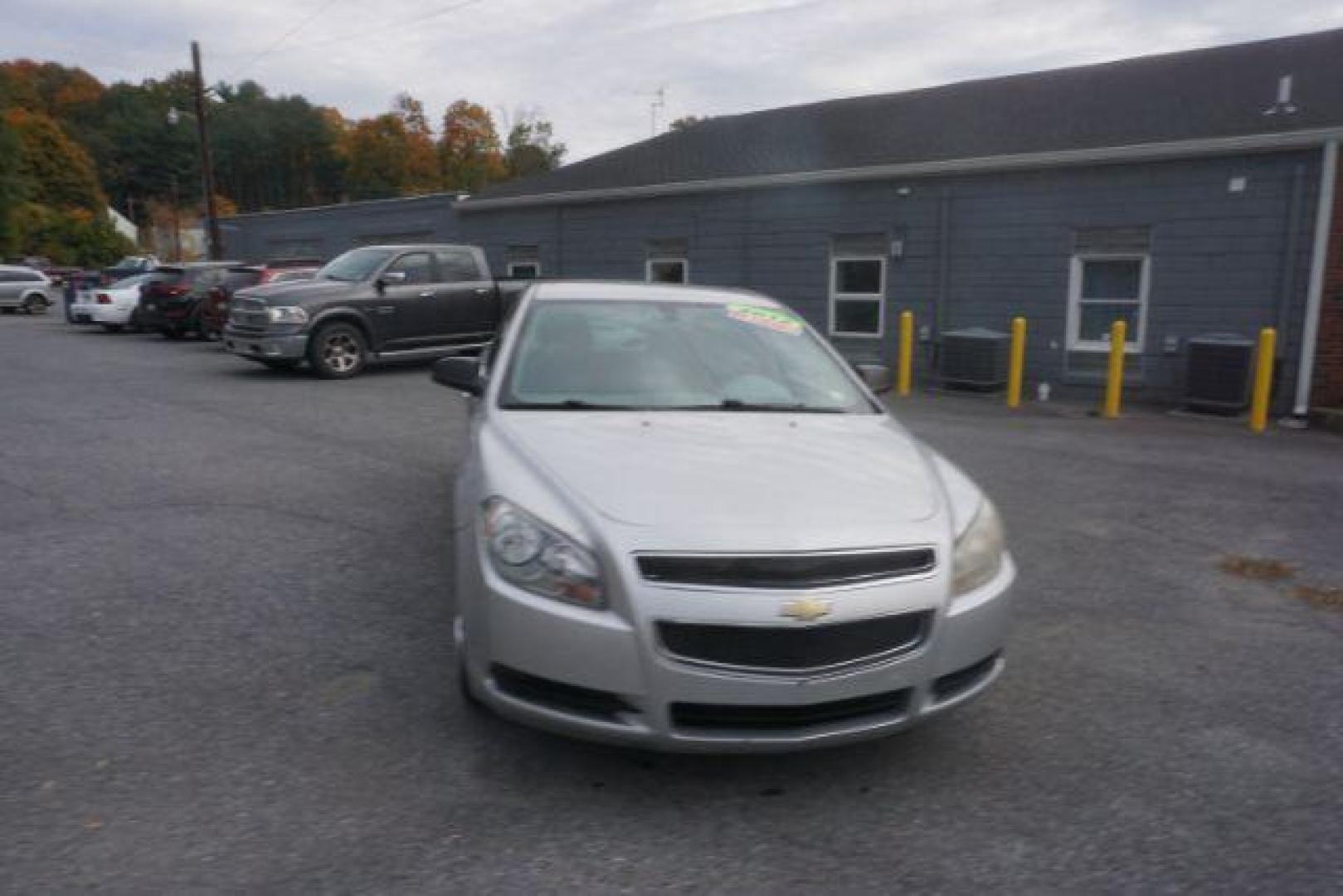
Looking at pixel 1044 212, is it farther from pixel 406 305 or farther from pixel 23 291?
pixel 23 291

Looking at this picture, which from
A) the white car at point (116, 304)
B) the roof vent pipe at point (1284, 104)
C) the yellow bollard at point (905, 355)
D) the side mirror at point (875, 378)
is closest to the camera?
the side mirror at point (875, 378)

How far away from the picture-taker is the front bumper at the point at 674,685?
2.69 meters

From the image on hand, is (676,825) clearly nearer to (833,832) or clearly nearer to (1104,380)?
(833,832)

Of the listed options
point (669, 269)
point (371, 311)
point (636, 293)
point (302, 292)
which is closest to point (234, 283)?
point (302, 292)

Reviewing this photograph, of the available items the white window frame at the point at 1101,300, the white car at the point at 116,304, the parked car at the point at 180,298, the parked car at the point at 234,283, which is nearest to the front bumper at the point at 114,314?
the white car at the point at 116,304

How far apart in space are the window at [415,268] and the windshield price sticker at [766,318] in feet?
33.9

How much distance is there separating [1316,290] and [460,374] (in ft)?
36.8

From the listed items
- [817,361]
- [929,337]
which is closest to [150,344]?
[929,337]

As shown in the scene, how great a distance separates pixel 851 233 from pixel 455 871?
14629 mm

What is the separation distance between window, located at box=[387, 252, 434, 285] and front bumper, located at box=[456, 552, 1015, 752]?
1193 cm

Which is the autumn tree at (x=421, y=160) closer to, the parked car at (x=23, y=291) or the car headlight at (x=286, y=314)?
the parked car at (x=23, y=291)

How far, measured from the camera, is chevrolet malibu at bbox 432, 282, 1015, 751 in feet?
8.82

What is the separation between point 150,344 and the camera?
18.7 meters

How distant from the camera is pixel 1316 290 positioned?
11633 mm
